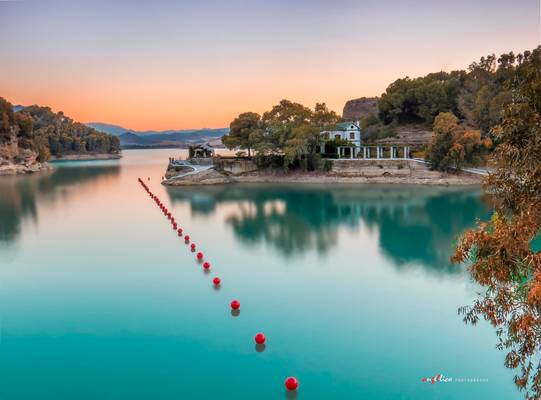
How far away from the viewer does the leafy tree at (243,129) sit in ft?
139

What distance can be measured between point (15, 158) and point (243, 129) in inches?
1398

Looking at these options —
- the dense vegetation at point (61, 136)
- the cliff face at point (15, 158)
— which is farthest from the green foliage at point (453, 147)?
the dense vegetation at point (61, 136)

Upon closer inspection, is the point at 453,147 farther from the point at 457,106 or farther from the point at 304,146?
the point at 457,106

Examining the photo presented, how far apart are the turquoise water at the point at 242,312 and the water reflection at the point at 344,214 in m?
0.20

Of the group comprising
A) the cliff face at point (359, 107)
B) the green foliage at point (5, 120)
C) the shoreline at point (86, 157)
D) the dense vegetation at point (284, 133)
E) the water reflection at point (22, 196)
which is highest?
the cliff face at point (359, 107)

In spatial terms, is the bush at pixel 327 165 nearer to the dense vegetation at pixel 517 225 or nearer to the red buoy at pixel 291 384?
the red buoy at pixel 291 384

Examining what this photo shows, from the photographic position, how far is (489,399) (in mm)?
8000

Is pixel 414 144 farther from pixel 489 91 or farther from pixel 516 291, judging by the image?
pixel 516 291

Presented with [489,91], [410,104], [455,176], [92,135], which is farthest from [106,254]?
[92,135]

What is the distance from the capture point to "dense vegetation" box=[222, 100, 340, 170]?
39250mm

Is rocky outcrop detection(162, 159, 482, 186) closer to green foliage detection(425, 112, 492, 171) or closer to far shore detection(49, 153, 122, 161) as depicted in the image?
green foliage detection(425, 112, 492, 171)

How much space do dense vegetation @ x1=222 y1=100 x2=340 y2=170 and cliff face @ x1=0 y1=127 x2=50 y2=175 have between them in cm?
3180

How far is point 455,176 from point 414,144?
38.0 ft

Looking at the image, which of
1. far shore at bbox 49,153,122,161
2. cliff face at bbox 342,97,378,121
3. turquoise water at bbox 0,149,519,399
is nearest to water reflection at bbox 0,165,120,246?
turquoise water at bbox 0,149,519,399
